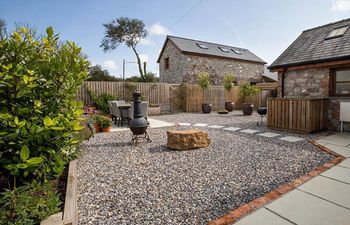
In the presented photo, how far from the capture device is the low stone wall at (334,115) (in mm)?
5754

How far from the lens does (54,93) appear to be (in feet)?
6.70

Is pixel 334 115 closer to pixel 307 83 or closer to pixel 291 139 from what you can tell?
pixel 307 83

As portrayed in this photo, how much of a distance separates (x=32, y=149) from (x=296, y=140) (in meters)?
5.47

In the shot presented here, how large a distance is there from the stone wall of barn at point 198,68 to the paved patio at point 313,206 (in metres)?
12.9

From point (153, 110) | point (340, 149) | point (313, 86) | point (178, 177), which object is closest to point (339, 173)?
point (340, 149)

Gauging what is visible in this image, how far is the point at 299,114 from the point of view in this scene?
5.65m

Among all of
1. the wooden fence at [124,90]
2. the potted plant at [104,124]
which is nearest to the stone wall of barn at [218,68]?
the wooden fence at [124,90]

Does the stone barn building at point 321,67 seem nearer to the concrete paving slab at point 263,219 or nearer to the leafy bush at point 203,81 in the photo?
the leafy bush at point 203,81

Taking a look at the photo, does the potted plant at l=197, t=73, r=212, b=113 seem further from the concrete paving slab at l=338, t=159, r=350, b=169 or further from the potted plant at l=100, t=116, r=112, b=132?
the concrete paving slab at l=338, t=159, r=350, b=169

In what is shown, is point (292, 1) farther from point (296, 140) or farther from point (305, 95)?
point (296, 140)

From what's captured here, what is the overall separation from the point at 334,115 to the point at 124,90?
9429 millimetres

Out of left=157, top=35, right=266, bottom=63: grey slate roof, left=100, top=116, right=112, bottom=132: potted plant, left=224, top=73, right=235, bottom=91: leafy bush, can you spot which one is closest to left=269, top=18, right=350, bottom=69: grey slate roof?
left=224, top=73, right=235, bottom=91: leafy bush

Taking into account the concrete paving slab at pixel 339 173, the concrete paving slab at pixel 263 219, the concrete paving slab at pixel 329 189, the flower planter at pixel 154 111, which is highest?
the flower planter at pixel 154 111

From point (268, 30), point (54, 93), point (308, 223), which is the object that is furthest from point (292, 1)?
point (54, 93)
